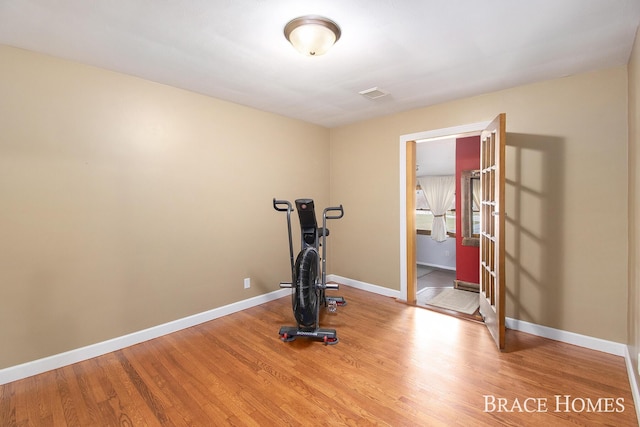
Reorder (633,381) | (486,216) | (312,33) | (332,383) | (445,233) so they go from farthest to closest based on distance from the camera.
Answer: (445,233), (486,216), (332,383), (633,381), (312,33)

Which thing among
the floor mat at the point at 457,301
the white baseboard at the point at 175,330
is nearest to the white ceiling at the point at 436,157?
the floor mat at the point at 457,301

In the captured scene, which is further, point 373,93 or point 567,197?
point 373,93

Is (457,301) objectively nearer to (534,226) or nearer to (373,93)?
(534,226)

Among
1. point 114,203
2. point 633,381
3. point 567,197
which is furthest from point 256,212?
point 633,381

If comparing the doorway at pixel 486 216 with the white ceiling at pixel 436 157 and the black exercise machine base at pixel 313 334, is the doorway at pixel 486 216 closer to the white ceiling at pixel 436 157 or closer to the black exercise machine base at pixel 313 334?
the white ceiling at pixel 436 157

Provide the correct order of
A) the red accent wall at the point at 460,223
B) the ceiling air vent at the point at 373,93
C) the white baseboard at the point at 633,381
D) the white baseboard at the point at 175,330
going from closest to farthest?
the white baseboard at the point at 633,381 → the white baseboard at the point at 175,330 → the ceiling air vent at the point at 373,93 → the red accent wall at the point at 460,223

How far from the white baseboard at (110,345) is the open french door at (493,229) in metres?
2.60

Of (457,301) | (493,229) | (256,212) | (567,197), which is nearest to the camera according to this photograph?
(567,197)

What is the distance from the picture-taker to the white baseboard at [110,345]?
212 cm

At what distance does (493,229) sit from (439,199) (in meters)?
3.74

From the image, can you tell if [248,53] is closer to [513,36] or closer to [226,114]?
[226,114]

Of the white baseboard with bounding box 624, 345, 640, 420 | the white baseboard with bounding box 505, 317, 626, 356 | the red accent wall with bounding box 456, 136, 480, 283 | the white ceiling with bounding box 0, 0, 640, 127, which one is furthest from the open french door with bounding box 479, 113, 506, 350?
the red accent wall with bounding box 456, 136, 480, 283

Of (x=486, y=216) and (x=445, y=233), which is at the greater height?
(x=486, y=216)

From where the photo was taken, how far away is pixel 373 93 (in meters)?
3.00
